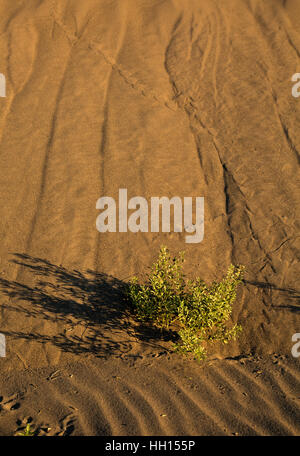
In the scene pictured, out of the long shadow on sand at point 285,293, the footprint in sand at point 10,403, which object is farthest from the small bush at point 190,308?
the footprint in sand at point 10,403

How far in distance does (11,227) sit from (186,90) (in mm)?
3080

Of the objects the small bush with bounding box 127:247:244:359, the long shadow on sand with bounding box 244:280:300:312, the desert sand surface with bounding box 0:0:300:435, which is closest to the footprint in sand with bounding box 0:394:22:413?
the desert sand surface with bounding box 0:0:300:435

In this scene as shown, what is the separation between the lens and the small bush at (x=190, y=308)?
123 inches

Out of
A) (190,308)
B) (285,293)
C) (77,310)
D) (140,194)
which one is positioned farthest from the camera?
(140,194)

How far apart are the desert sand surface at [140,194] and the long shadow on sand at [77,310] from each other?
13 millimetres

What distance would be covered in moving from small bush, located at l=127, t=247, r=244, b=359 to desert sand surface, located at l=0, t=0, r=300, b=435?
0.13 m

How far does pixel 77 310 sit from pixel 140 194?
1.55 m

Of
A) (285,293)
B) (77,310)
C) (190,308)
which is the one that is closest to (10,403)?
(77,310)

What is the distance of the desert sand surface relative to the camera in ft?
9.29

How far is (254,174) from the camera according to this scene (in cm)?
473

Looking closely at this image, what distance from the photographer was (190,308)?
328 centimetres

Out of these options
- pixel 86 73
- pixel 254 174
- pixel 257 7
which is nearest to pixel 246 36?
pixel 257 7

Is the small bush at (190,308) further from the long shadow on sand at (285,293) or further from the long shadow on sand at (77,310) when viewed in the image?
the long shadow on sand at (285,293)

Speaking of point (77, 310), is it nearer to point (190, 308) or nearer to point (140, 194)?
point (190, 308)
